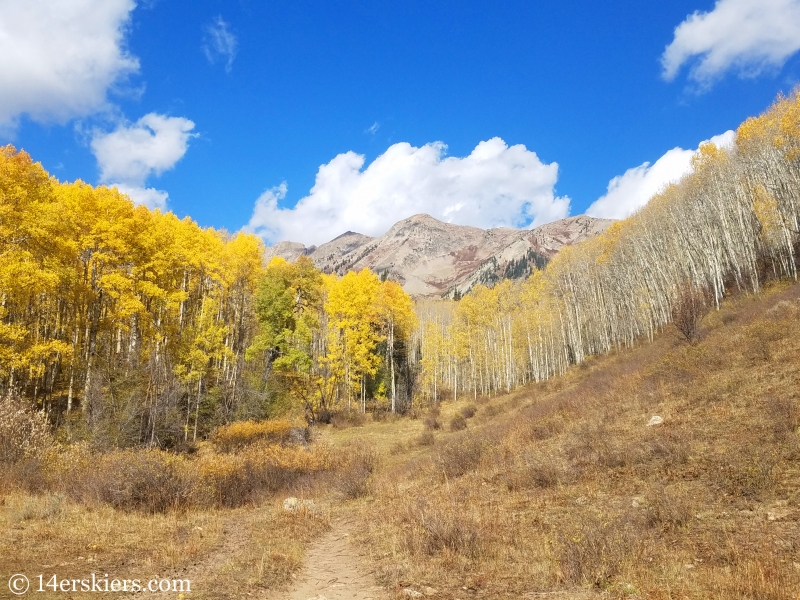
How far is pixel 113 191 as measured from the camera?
21.5m

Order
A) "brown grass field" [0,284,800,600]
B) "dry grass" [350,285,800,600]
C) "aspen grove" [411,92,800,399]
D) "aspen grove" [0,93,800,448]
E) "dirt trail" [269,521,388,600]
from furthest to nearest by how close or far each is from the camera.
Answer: "aspen grove" [411,92,800,399] → "aspen grove" [0,93,800,448] → "dirt trail" [269,521,388,600] → "brown grass field" [0,284,800,600] → "dry grass" [350,285,800,600]

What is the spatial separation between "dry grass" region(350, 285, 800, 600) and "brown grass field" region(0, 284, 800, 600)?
1.5 inches

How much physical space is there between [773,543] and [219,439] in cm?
2322

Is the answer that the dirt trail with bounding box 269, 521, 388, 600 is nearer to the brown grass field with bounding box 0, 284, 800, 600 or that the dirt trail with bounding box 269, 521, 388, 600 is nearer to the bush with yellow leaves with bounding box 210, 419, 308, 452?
the brown grass field with bounding box 0, 284, 800, 600

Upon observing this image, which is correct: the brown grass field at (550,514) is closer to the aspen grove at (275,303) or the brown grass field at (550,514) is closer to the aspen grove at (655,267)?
the aspen grove at (275,303)

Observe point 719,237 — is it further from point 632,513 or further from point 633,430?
point 632,513

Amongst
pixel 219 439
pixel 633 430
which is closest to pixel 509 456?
pixel 633 430

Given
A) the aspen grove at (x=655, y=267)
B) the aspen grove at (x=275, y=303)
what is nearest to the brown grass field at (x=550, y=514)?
the aspen grove at (x=275, y=303)

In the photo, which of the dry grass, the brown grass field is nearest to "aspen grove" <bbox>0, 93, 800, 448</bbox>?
the brown grass field

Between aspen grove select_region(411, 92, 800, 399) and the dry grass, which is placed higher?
aspen grove select_region(411, 92, 800, 399)

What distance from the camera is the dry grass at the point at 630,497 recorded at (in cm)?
567

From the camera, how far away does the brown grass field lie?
19.1 ft

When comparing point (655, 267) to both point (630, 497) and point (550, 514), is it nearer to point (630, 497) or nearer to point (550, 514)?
point (630, 497)

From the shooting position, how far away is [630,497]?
8797 millimetres
